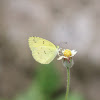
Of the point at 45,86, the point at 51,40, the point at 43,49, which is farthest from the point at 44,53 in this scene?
the point at 51,40

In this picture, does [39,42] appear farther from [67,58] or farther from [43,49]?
[67,58]

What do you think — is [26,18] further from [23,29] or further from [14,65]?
[14,65]

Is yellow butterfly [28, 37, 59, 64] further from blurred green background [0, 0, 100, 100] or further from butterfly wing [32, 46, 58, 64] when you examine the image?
blurred green background [0, 0, 100, 100]

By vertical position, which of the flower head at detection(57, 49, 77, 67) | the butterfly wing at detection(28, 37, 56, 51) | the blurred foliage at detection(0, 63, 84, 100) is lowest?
the blurred foliage at detection(0, 63, 84, 100)

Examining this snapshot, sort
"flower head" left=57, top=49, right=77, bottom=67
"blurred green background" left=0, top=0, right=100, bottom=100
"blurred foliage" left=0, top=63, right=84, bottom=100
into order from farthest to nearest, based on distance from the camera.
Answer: "blurred green background" left=0, top=0, right=100, bottom=100 → "blurred foliage" left=0, top=63, right=84, bottom=100 → "flower head" left=57, top=49, right=77, bottom=67

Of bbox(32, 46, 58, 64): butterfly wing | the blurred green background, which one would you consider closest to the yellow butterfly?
bbox(32, 46, 58, 64): butterfly wing

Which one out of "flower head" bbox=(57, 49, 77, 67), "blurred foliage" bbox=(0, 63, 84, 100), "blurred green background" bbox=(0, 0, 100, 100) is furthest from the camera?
"blurred green background" bbox=(0, 0, 100, 100)
